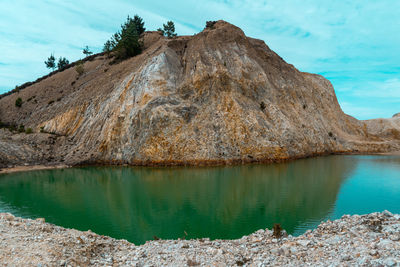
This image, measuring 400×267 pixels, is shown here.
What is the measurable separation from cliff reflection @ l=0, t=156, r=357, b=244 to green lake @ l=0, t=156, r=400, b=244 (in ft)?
0.19

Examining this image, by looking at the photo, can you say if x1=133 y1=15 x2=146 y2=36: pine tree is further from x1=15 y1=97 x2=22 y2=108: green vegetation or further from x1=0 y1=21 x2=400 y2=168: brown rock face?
x1=15 y1=97 x2=22 y2=108: green vegetation

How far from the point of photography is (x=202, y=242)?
12.5 metres

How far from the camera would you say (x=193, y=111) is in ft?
140

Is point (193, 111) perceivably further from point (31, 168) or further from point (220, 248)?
point (220, 248)

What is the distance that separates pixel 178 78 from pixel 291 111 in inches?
828

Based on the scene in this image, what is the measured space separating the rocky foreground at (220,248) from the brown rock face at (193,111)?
26.3m

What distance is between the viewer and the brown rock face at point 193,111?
132 feet

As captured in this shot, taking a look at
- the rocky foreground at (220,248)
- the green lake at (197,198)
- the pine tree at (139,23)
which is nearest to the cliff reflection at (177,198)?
the green lake at (197,198)

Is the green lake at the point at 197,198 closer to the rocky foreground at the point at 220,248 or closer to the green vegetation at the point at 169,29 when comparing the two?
the rocky foreground at the point at 220,248

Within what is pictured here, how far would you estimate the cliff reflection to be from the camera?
16.3 metres

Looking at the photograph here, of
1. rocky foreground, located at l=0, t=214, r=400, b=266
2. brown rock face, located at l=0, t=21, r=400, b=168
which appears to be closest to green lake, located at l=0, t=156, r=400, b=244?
rocky foreground, located at l=0, t=214, r=400, b=266

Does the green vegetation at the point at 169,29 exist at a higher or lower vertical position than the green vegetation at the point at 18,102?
higher

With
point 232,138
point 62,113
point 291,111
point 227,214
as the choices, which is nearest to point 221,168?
point 232,138

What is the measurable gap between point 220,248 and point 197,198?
11.0 m
